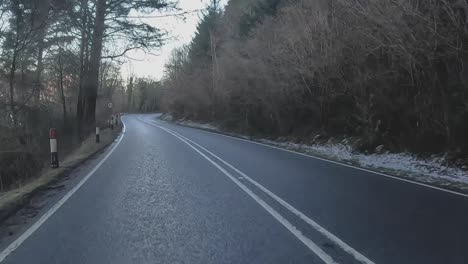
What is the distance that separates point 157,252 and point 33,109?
21.2 metres

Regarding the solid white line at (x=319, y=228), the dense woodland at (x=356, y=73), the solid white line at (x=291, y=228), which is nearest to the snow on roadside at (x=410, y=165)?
the dense woodland at (x=356, y=73)

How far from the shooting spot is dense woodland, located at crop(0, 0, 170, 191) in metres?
16.8

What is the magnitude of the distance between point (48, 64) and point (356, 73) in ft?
57.5

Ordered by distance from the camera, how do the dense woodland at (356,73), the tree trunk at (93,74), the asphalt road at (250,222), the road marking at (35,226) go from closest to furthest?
the asphalt road at (250,222), the road marking at (35,226), the dense woodland at (356,73), the tree trunk at (93,74)

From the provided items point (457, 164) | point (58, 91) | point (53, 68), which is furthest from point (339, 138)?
point (58, 91)

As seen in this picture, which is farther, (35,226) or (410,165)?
(410,165)

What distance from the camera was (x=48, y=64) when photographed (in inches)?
1050

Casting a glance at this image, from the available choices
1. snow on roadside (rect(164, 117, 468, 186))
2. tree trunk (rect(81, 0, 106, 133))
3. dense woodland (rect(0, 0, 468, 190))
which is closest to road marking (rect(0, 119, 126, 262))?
dense woodland (rect(0, 0, 468, 190))

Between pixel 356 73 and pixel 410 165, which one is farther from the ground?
pixel 356 73

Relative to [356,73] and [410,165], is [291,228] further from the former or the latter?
[356,73]

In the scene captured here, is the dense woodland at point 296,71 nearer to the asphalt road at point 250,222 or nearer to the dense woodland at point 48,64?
the dense woodland at point 48,64

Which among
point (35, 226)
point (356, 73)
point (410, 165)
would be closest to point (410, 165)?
point (410, 165)

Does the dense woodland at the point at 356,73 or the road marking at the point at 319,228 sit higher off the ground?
the dense woodland at the point at 356,73

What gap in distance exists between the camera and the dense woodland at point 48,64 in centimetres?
1678
